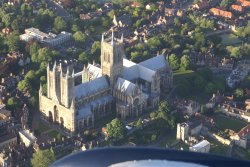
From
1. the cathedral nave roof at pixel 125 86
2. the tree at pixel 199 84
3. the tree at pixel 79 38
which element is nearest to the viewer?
the cathedral nave roof at pixel 125 86

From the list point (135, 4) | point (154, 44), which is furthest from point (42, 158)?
point (135, 4)

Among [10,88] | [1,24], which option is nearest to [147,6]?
[1,24]

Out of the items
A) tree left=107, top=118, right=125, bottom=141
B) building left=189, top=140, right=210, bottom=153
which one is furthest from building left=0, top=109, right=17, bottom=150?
building left=189, top=140, right=210, bottom=153

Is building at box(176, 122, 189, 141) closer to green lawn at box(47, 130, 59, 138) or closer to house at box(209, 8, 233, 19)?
green lawn at box(47, 130, 59, 138)

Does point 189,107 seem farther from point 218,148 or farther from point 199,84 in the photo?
point 218,148

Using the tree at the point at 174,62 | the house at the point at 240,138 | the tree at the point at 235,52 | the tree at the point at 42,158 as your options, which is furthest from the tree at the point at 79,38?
the tree at the point at 42,158

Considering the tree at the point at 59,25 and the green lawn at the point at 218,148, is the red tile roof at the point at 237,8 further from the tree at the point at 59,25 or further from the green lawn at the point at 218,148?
the green lawn at the point at 218,148
